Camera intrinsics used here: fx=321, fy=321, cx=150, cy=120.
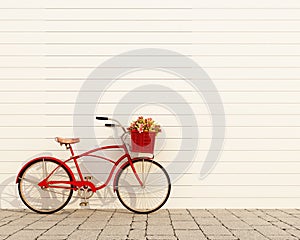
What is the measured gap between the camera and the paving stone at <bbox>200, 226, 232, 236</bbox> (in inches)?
118

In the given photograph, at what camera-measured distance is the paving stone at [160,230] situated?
3.00m

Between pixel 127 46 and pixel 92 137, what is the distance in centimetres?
124

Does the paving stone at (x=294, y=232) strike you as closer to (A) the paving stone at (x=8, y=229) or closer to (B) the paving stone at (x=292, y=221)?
(B) the paving stone at (x=292, y=221)

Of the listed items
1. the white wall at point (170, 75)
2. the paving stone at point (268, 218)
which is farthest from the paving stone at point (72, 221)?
the paving stone at point (268, 218)

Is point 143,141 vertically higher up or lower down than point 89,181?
higher up

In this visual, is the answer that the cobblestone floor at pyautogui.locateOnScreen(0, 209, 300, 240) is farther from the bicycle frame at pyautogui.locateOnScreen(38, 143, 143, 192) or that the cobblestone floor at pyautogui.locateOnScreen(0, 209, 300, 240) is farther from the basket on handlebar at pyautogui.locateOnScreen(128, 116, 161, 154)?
the basket on handlebar at pyautogui.locateOnScreen(128, 116, 161, 154)

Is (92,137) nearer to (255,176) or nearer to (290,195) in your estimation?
(255,176)

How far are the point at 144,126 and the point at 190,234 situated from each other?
129 centimetres

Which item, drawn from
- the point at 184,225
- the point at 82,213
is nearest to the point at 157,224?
the point at 184,225

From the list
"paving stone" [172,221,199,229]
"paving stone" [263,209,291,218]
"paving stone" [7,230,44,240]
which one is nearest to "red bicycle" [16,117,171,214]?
"paving stone" [172,221,199,229]

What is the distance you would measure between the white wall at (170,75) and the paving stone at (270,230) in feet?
3.16

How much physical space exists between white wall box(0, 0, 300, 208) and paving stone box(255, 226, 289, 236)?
965 mm

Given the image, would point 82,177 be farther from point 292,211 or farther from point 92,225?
point 292,211

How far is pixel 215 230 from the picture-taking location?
3088 millimetres
